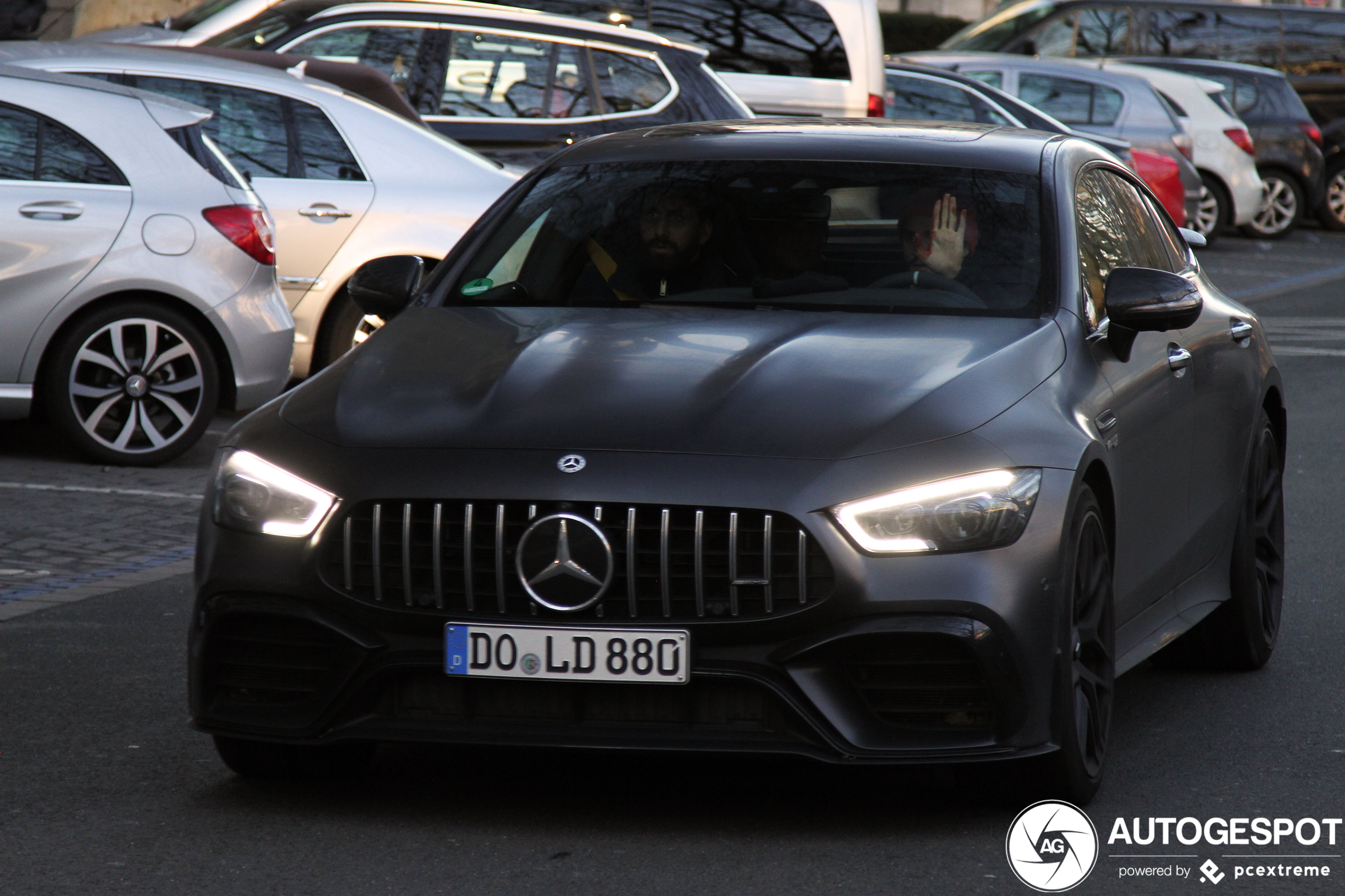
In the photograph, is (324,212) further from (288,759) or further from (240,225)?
(288,759)

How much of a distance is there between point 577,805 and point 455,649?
60 cm

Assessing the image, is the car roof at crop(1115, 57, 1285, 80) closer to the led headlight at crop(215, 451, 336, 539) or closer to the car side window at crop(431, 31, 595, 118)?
the car side window at crop(431, 31, 595, 118)

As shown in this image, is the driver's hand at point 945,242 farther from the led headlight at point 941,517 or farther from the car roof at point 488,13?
the car roof at point 488,13

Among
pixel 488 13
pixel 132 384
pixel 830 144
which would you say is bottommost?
pixel 132 384

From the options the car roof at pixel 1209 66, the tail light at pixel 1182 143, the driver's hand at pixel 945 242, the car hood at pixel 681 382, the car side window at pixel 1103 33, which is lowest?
the tail light at pixel 1182 143

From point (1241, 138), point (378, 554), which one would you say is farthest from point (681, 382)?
point (1241, 138)

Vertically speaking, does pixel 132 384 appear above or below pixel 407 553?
below

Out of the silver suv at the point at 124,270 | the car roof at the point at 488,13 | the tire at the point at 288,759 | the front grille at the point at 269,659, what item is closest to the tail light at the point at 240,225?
the silver suv at the point at 124,270

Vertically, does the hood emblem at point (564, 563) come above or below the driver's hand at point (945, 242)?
below

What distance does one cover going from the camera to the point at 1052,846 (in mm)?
4488

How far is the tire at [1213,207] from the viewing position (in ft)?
82.4

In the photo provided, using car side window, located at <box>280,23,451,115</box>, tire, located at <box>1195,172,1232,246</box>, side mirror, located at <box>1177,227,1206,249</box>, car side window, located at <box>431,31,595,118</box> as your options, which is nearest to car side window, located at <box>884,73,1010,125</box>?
tire, located at <box>1195,172,1232,246</box>

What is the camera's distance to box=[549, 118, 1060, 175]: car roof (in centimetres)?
578

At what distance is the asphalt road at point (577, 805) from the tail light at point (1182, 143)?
1719cm
